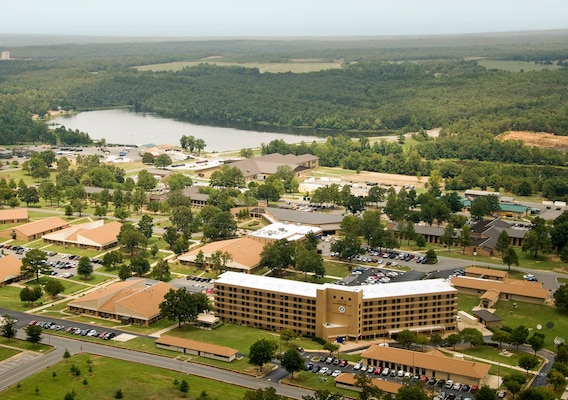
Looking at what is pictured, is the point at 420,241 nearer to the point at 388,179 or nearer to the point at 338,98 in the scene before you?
the point at 388,179

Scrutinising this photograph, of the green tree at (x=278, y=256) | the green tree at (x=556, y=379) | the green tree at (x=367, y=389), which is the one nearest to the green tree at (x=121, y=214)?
the green tree at (x=278, y=256)

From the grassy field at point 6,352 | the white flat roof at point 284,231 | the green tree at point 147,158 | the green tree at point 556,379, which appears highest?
the green tree at point 556,379

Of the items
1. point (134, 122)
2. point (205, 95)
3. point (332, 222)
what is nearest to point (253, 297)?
point (332, 222)

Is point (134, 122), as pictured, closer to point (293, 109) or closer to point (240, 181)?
point (293, 109)

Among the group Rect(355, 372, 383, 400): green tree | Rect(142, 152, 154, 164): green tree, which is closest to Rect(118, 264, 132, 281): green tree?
Rect(355, 372, 383, 400): green tree

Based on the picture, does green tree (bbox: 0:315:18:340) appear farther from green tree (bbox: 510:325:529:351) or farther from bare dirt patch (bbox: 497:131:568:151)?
bare dirt patch (bbox: 497:131:568:151)

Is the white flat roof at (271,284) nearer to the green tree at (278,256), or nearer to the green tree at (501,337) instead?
the green tree at (278,256)

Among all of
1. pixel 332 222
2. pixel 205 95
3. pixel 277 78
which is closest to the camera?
pixel 332 222
